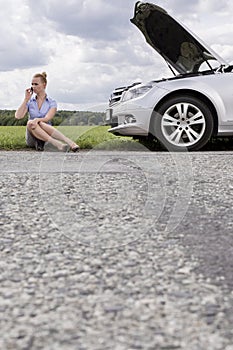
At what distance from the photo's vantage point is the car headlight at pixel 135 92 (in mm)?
7779

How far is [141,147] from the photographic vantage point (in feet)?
29.1

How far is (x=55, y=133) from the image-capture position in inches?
292

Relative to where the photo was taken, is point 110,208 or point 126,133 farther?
point 126,133

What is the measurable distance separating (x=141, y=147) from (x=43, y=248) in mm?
6285

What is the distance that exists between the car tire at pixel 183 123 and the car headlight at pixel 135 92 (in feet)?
1.26

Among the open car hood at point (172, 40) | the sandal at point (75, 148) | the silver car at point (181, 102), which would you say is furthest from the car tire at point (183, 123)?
the sandal at point (75, 148)

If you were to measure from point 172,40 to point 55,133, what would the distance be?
2240 millimetres

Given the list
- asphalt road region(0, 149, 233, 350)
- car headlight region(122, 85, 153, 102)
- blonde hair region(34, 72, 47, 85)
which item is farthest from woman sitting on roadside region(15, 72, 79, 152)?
asphalt road region(0, 149, 233, 350)

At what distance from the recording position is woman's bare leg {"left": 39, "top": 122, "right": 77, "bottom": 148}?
24.2ft

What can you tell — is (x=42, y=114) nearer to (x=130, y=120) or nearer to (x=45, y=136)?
(x=45, y=136)

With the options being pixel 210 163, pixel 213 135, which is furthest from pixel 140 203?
pixel 213 135

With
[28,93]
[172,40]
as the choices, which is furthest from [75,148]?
[172,40]

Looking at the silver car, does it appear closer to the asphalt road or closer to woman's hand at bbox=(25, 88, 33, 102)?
woman's hand at bbox=(25, 88, 33, 102)

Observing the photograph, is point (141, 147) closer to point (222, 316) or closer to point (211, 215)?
point (211, 215)
